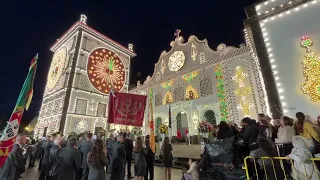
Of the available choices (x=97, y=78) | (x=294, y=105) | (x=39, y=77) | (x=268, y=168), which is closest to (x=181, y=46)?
(x=97, y=78)

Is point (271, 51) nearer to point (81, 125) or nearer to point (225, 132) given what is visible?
point (225, 132)

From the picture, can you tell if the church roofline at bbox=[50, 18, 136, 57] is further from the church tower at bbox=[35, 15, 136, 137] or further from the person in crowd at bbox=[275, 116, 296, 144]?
the person in crowd at bbox=[275, 116, 296, 144]

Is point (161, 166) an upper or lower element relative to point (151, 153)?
lower

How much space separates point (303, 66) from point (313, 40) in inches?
44.4

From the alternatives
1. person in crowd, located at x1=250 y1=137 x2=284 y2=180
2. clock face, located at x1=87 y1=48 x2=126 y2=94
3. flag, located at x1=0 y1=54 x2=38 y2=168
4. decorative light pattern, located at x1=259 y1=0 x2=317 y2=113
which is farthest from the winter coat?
clock face, located at x1=87 y1=48 x2=126 y2=94

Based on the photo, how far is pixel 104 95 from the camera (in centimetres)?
2395

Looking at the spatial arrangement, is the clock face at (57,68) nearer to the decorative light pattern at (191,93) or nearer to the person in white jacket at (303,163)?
the decorative light pattern at (191,93)

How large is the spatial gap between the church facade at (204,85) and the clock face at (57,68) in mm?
12113

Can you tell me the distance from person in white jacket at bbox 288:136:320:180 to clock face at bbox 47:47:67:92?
25.7 metres

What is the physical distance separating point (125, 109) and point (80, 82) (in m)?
17.8

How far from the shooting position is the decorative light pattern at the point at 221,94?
15.2 meters

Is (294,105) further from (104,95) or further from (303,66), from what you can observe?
(104,95)

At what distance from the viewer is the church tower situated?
20156 millimetres

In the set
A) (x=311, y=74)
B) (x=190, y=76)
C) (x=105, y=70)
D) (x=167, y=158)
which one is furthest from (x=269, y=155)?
(x=105, y=70)
